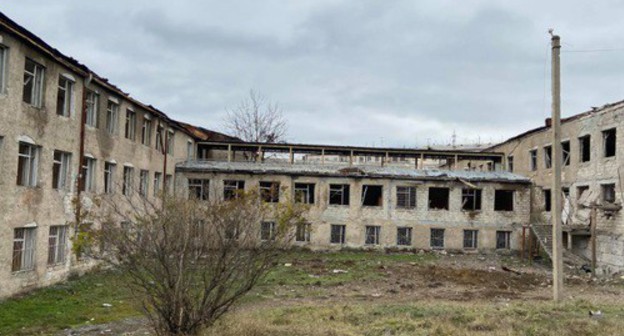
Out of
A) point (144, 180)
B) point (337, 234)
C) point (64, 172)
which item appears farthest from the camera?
point (337, 234)

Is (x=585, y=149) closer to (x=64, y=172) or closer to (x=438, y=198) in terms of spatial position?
(x=438, y=198)

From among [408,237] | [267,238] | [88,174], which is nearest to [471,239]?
[408,237]

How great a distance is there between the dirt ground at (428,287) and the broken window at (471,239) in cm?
469

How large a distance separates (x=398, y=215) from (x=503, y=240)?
6.38m

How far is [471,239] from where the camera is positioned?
2836 centimetres

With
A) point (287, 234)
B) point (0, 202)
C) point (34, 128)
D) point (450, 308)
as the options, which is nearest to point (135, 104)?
point (34, 128)

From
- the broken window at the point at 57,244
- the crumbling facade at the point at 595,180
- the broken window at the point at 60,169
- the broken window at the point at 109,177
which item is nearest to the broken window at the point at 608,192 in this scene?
the crumbling facade at the point at 595,180

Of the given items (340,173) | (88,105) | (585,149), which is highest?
(88,105)

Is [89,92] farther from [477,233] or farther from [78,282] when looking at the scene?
[477,233]

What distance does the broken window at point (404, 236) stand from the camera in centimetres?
2828

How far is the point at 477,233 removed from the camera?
2839 centimetres

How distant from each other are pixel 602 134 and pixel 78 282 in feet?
74.6

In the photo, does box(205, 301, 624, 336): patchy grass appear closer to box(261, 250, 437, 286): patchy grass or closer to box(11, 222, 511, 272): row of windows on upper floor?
box(11, 222, 511, 272): row of windows on upper floor

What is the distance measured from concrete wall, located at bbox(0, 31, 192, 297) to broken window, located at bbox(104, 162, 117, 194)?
31cm
